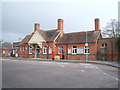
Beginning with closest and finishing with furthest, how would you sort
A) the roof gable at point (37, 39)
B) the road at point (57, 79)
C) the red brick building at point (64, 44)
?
the road at point (57, 79) < the red brick building at point (64, 44) < the roof gable at point (37, 39)

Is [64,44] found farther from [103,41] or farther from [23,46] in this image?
[23,46]

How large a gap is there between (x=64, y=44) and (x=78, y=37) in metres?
3.74

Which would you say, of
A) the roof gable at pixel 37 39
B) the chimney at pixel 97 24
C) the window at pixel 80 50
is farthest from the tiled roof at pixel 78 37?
the roof gable at pixel 37 39

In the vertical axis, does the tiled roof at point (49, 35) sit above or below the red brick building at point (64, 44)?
above

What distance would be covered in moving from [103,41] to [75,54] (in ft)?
22.7

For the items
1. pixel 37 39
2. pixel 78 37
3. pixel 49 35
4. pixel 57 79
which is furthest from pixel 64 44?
pixel 57 79

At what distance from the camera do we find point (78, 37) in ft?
115

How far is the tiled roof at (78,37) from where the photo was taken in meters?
32.2

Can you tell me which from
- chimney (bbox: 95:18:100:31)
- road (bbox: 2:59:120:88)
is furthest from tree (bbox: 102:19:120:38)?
road (bbox: 2:59:120:88)

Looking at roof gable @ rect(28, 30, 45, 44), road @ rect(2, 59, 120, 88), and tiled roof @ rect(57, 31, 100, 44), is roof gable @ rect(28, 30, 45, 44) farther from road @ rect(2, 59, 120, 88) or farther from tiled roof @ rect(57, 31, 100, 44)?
road @ rect(2, 59, 120, 88)

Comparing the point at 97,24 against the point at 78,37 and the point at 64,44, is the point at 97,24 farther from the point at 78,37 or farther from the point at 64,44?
the point at 64,44

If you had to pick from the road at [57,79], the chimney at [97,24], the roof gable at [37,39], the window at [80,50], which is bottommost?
the road at [57,79]

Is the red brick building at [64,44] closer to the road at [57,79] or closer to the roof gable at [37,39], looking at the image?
the roof gable at [37,39]

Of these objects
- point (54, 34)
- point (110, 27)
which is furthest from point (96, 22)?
point (54, 34)
